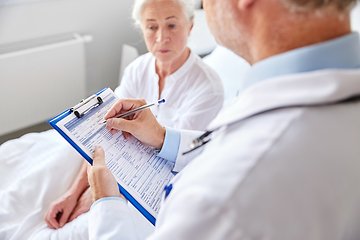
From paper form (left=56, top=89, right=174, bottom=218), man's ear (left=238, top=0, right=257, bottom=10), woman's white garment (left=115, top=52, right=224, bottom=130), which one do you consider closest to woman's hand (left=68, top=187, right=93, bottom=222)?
paper form (left=56, top=89, right=174, bottom=218)

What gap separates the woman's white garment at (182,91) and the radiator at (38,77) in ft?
1.97

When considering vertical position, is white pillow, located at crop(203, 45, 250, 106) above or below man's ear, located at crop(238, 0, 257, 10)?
below

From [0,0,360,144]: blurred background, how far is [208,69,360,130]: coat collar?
3.54 feet

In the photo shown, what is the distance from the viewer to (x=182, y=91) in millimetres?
1395

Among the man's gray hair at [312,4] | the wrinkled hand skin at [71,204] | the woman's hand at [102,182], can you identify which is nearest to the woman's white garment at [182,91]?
the wrinkled hand skin at [71,204]

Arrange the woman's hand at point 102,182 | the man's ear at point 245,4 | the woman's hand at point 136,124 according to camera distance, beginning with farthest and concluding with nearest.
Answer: the woman's hand at point 136,124 < the woman's hand at point 102,182 < the man's ear at point 245,4

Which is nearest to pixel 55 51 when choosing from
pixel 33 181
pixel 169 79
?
pixel 169 79

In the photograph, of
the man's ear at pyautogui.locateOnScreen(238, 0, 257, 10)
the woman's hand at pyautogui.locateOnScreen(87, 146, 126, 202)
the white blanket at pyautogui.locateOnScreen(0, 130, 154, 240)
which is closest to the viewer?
the man's ear at pyautogui.locateOnScreen(238, 0, 257, 10)

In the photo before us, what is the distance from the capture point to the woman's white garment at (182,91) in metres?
1.31

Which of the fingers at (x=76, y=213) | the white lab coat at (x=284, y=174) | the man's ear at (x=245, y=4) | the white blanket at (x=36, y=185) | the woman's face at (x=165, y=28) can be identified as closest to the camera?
the white lab coat at (x=284, y=174)

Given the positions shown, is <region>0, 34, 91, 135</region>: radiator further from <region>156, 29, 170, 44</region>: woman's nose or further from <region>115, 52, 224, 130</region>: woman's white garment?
<region>156, 29, 170, 44</region>: woman's nose

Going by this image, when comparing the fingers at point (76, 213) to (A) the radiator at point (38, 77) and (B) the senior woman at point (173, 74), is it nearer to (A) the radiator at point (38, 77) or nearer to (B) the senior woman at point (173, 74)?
(B) the senior woman at point (173, 74)

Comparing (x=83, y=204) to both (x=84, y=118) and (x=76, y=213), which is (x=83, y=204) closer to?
(x=76, y=213)

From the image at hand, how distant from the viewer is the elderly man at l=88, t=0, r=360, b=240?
42 centimetres
